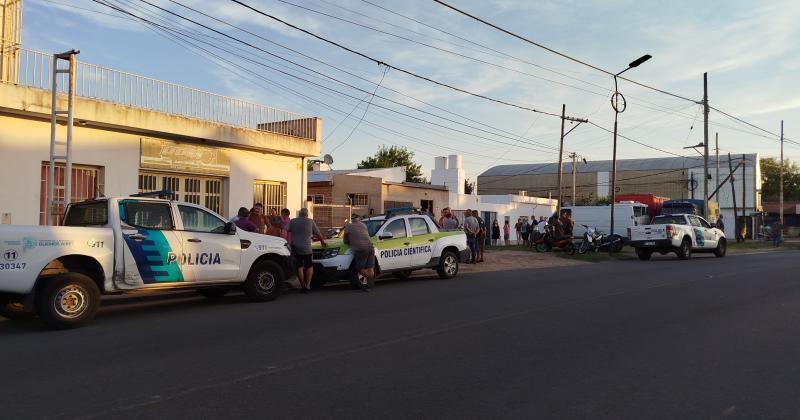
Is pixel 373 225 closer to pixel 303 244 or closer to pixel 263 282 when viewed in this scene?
pixel 303 244

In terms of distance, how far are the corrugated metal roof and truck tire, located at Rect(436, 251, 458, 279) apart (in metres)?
64.1

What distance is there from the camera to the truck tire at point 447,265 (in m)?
15.5

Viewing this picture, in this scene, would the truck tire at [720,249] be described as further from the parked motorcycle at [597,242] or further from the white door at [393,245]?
the white door at [393,245]

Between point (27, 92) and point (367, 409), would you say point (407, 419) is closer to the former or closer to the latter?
point (367, 409)

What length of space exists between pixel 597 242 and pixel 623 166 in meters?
61.7

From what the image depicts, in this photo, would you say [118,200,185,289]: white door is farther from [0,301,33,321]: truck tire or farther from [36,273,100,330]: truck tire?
[0,301,33,321]: truck tire

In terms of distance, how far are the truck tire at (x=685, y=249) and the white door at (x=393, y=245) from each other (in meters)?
13.6

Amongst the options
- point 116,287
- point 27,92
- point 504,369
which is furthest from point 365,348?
point 27,92

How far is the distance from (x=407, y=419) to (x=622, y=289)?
939 cm

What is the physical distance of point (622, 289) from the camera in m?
12.8

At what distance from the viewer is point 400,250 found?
14.4 metres

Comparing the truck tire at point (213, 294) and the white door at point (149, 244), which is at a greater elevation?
the white door at point (149, 244)

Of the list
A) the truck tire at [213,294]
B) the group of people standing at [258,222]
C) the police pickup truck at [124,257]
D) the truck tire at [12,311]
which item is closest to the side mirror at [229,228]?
the police pickup truck at [124,257]

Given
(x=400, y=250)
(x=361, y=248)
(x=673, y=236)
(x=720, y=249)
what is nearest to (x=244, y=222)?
(x=361, y=248)
